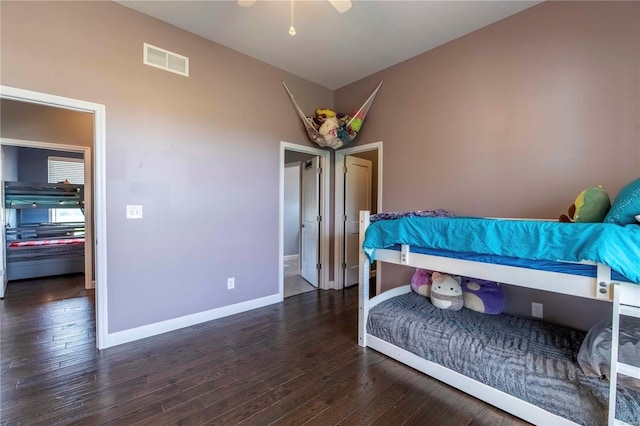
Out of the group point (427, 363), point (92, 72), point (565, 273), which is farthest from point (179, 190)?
A: point (565, 273)

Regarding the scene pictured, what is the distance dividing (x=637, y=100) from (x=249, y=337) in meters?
3.53

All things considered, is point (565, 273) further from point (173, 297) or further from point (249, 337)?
point (173, 297)

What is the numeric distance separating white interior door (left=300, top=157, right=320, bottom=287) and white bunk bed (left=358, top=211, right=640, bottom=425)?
1763 mm

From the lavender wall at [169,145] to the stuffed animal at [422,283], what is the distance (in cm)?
169

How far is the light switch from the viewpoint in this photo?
7.91 ft

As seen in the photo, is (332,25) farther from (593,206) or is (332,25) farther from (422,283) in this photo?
(422,283)

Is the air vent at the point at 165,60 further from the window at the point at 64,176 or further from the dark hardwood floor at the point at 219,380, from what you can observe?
the window at the point at 64,176

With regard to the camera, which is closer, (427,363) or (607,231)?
(607,231)

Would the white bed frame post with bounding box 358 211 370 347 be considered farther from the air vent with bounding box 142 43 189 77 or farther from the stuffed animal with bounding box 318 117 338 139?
the air vent with bounding box 142 43 189 77

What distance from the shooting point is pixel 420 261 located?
2.04 m

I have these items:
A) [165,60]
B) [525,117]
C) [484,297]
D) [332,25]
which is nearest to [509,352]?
[484,297]

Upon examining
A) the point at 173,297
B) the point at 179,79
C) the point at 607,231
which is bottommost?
the point at 173,297

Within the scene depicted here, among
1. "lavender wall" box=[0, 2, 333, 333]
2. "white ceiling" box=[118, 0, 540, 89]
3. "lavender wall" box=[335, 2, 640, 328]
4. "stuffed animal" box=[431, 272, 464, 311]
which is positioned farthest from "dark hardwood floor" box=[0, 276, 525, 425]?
"white ceiling" box=[118, 0, 540, 89]

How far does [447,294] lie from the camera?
2375mm
